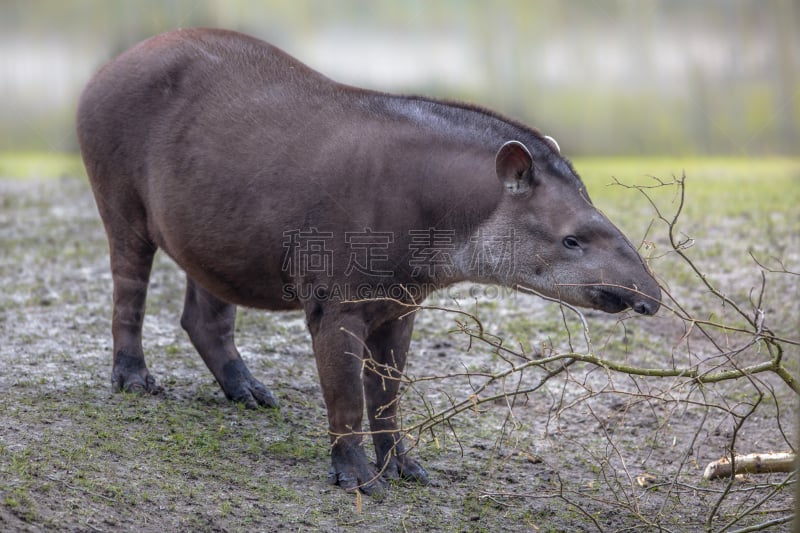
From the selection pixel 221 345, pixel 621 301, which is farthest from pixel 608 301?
pixel 221 345

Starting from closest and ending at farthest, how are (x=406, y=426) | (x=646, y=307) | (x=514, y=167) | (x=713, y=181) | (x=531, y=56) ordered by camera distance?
(x=646, y=307)
(x=514, y=167)
(x=406, y=426)
(x=713, y=181)
(x=531, y=56)

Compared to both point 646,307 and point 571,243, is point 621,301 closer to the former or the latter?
point 646,307

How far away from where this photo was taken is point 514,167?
5.12 meters

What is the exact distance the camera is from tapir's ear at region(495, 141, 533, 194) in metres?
5.06

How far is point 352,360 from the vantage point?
521 cm

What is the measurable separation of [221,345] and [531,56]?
875 cm

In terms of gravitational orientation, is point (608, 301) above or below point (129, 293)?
above

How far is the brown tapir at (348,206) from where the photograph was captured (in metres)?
5.17

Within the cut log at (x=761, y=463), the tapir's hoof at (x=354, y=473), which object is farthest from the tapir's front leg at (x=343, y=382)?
the cut log at (x=761, y=463)

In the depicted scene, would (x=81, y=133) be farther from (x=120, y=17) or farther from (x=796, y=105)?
(x=796, y=105)

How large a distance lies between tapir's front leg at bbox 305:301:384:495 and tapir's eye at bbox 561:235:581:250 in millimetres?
1112

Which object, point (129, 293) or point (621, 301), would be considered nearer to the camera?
point (621, 301)

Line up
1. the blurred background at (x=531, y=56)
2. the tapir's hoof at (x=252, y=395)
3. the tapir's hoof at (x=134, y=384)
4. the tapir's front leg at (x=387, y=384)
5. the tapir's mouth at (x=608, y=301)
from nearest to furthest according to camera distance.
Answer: the tapir's mouth at (x=608, y=301) → the tapir's front leg at (x=387, y=384) → the tapir's hoof at (x=134, y=384) → the tapir's hoof at (x=252, y=395) → the blurred background at (x=531, y=56)

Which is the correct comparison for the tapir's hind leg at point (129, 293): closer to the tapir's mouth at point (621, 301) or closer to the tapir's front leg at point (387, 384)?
the tapir's front leg at point (387, 384)
